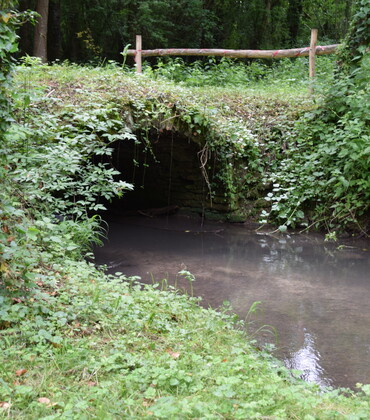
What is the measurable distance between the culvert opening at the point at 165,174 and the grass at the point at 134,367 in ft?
16.7

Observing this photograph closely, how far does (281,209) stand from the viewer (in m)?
8.11

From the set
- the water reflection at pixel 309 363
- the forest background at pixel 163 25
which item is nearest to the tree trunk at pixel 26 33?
the forest background at pixel 163 25

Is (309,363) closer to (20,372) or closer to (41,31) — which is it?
(20,372)

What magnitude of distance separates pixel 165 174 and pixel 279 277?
450 centimetres

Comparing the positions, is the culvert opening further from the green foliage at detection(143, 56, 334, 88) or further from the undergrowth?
the undergrowth

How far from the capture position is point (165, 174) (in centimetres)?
962

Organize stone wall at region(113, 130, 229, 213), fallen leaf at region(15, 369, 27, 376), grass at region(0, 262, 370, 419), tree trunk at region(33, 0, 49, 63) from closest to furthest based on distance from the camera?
1. grass at region(0, 262, 370, 419)
2. fallen leaf at region(15, 369, 27, 376)
3. stone wall at region(113, 130, 229, 213)
4. tree trunk at region(33, 0, 49, 63)

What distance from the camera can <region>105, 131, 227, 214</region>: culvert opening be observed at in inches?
346

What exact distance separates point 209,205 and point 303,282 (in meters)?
3.72

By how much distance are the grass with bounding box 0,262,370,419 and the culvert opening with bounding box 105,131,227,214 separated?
5.08 meters

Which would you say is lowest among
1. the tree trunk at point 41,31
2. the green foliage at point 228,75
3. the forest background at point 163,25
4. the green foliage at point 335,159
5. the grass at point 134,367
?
the grass at point 134,367

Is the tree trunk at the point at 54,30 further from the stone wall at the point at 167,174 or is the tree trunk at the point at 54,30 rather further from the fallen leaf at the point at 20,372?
the fallen leaf at the point at 20,372

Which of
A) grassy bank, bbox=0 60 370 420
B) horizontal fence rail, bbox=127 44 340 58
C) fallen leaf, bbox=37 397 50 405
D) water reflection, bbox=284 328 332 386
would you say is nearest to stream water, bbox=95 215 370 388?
water reflection, bbox=284 328 332 386

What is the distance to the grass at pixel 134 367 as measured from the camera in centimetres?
230
